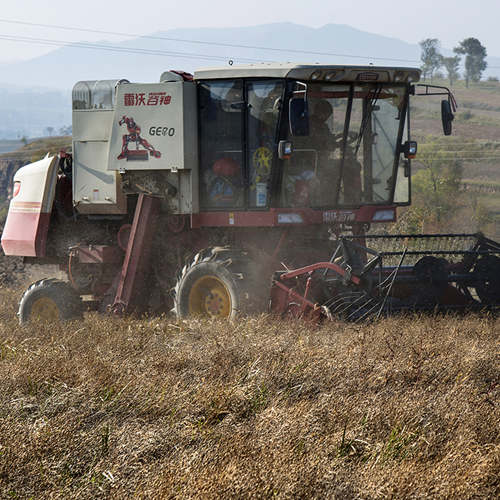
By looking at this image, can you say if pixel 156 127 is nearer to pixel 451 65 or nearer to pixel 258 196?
pixel 258 196

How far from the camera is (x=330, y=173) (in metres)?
8.77

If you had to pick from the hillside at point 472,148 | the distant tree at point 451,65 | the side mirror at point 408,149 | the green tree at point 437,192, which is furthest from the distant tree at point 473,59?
the side mirror at point 408,149

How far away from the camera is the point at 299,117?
293 inches

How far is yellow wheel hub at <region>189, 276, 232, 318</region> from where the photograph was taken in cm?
837

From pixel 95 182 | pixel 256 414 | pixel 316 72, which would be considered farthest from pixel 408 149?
pixel 256 414

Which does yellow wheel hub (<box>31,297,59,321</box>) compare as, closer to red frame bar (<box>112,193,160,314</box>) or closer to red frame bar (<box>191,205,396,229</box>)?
red frame bar (<box>112,193,160,314</box>)

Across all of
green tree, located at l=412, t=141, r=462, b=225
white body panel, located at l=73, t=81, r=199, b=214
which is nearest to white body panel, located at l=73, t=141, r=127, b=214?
white body panel, located at l=73, t=81, r=199, b=214

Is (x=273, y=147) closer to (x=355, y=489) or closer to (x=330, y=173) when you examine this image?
(x=330, y=173)

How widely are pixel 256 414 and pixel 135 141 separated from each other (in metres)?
5.08

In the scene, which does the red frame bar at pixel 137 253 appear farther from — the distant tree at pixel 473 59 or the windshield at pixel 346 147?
the distant tree at pixel 473 59

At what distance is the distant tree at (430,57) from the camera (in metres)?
114

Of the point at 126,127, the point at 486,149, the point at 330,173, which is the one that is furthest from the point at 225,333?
the point at 486,149

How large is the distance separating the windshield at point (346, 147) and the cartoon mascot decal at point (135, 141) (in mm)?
1669

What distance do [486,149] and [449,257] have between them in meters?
46.0
